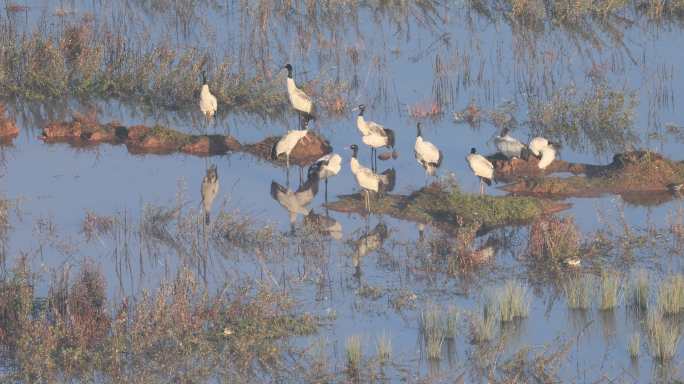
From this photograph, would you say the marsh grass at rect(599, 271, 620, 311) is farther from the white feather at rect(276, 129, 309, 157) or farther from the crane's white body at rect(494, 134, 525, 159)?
the white feather at rect(276, 129, 309, 157)

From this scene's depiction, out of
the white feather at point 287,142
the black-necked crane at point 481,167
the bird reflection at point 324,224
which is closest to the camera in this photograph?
the bird reflection at point 324,224

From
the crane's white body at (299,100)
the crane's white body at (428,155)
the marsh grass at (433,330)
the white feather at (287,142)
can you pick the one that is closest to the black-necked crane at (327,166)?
the white feather at (287,142)

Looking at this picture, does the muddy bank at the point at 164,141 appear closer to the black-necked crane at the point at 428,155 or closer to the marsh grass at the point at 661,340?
A: the black-necked crane at the point at 428,155

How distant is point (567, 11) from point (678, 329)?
11077 millimetres

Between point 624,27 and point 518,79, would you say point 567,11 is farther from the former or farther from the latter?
point 518,79

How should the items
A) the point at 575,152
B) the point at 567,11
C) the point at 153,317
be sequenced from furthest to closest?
the point at 567,11, the point at 575,152, the point at 153,317

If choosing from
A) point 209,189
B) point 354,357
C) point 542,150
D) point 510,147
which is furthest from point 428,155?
point 354,357

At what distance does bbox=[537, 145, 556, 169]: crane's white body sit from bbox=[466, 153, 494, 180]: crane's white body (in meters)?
0.86

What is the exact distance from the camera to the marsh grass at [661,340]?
9859 mm

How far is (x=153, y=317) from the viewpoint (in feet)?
32.9

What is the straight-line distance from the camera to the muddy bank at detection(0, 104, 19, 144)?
16.6 meters

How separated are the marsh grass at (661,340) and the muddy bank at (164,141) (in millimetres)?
6624

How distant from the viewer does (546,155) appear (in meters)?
15.2

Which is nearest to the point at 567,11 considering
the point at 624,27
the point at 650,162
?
the point at 624,27
